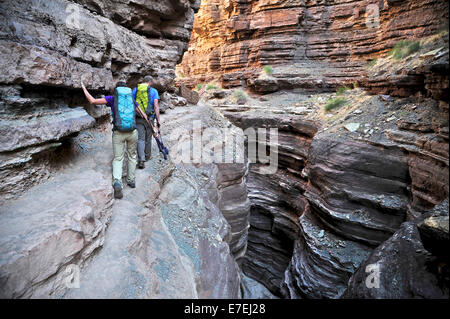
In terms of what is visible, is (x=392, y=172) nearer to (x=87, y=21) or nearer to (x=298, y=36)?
(x=87, y=21)

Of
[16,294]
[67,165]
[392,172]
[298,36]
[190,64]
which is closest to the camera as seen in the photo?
[16,294]

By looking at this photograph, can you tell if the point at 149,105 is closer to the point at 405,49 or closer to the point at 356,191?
the point at 356,191

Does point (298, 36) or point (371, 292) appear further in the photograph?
point (298, 36)

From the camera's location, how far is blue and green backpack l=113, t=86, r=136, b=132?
3422 mm

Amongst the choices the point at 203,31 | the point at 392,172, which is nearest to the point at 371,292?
the point at 392,172

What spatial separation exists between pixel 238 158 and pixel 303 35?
1289 centimetres

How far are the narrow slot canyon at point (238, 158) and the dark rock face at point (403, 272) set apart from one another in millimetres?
23

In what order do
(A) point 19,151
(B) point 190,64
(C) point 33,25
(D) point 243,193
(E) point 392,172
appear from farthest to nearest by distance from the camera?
1. (B) point 190,64
2. (D) point 243,193
3. (E) point 392,172
4. (C) point 33,25
5. (A) point 19,151

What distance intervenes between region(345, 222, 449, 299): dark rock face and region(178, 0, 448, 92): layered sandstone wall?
11221 millimetres

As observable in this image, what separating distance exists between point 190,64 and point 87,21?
1806cm

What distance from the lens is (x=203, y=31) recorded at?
20.2 m

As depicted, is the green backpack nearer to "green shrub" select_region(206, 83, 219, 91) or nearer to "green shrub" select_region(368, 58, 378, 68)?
"green shrub" select_region(368, 58, 378, 68)

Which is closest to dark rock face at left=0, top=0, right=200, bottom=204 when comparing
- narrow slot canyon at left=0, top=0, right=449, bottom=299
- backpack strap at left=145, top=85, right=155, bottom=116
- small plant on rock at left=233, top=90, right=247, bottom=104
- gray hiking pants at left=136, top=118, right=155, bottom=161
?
narrow slot canyon at left=0, top=0, right=449, bottom=299
